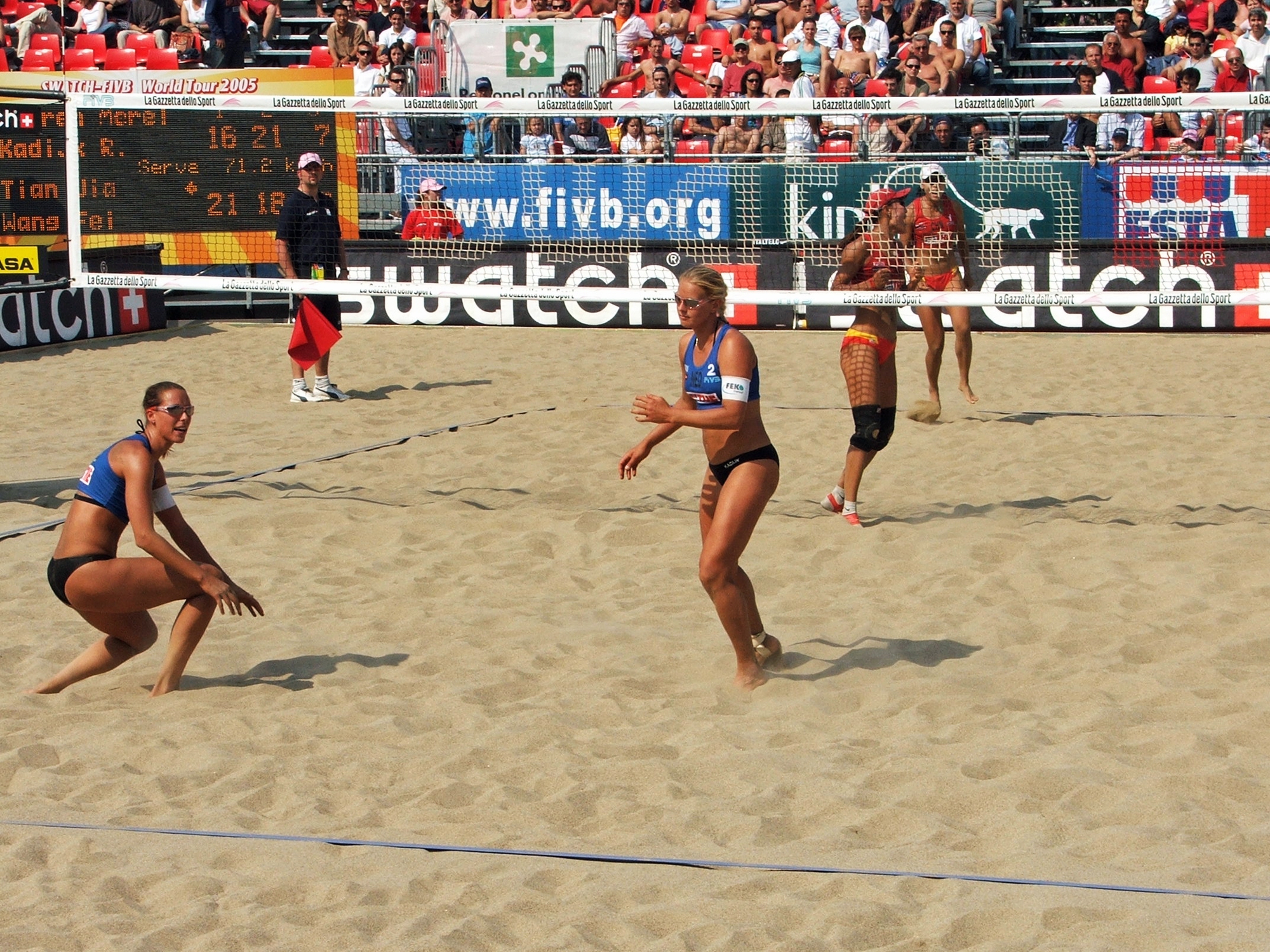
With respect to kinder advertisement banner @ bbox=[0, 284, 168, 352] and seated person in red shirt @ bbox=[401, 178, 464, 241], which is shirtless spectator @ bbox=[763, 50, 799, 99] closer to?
seated person in red shirt @ bbox=[401, 178, 464, 241]

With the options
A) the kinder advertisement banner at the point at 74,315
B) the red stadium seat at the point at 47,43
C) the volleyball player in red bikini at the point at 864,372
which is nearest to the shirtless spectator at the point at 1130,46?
the volleyball player in red bikini at the point at 864,372

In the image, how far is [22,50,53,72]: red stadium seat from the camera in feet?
69.9

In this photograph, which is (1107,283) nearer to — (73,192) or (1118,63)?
(1118,63)

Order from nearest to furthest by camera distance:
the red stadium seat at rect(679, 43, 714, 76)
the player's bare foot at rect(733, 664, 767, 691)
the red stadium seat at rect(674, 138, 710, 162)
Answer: the player's bare foot at rect(733, 664, 767, 691), the red stadium seat at rect(674, 138, 710, 162), the red stadium seat at rect(679, 43, 714, 76)

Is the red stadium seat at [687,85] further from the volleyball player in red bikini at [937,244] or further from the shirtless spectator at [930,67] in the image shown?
the volleyball player in red bikini at [937,244]

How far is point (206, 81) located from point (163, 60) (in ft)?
8.05

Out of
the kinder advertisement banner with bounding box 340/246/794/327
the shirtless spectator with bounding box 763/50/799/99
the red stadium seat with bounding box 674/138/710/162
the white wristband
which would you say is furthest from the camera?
the shirtless spectator with bounding box 763/50/799/99

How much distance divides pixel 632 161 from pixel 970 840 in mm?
13547

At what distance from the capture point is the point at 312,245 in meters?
11.9

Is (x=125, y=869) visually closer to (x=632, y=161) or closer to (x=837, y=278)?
(x=837, y=278)

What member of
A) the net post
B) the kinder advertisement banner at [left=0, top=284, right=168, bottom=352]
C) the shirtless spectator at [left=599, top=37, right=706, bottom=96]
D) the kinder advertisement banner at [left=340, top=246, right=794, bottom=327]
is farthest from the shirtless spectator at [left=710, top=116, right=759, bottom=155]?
the net post

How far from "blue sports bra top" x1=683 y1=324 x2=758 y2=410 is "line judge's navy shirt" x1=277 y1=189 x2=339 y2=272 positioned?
22.9 feet

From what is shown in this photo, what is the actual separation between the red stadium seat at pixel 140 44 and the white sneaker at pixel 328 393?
1120 centimetres

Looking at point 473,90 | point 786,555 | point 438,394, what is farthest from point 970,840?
point 473,90
